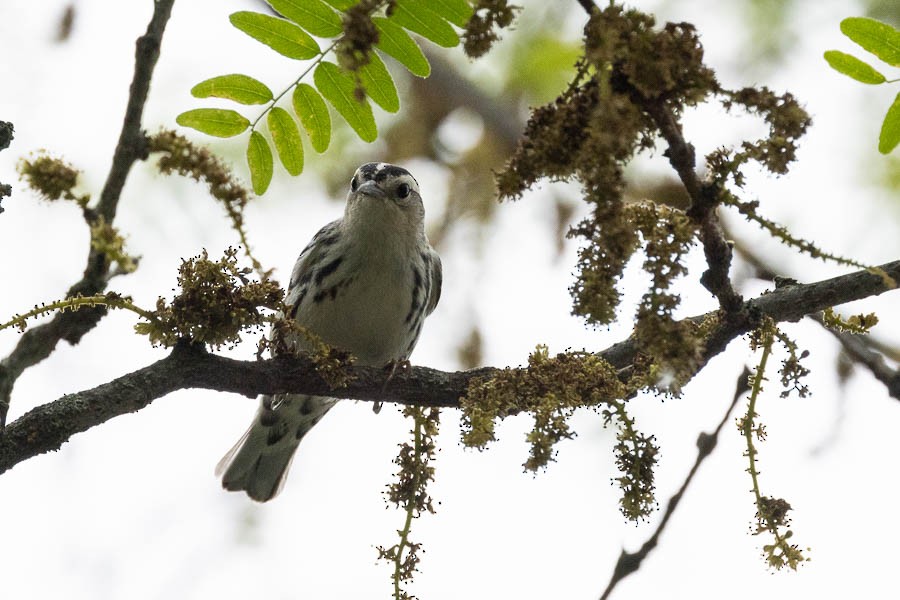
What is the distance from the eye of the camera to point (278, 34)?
3.62 m

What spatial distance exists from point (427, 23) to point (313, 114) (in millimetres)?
696

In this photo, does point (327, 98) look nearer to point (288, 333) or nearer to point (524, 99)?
point (288, 333)

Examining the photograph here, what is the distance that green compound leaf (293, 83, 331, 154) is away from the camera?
3.75 m

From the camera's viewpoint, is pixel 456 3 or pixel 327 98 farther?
pixel 327 98

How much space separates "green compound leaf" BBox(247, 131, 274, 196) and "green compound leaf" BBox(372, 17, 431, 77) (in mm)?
591

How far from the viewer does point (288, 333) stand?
143 inches

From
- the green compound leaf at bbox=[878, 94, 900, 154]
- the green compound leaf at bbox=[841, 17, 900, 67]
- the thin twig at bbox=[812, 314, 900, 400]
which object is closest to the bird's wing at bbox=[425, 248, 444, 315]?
the thin twig at bbox=[812, 314, 900, 400]

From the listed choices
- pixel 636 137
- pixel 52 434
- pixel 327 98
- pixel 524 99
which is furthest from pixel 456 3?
pixel 524 99

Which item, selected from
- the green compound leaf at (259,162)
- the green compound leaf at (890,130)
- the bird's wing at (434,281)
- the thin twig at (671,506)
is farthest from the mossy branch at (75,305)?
the bird's wing at (434,281)

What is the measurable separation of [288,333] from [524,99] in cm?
417

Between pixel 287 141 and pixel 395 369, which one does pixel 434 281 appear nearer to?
pixel 395 369

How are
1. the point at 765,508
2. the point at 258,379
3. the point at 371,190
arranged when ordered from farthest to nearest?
the point at 371,190 < the point at 258,379 < the point at 765,508

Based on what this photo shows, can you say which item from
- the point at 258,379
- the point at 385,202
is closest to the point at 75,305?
the point at 258,379

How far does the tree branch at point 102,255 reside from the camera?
3545 millimetres
